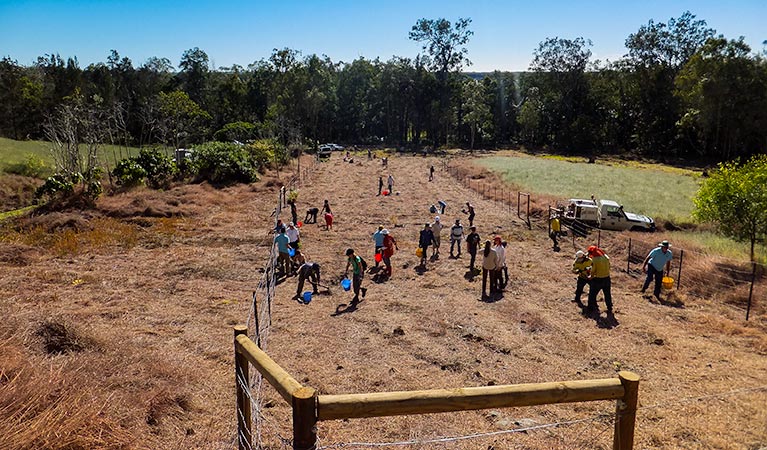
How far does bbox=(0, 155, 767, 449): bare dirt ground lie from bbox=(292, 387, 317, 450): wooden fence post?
262 cm

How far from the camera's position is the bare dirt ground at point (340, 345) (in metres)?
6.29

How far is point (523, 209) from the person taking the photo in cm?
2673

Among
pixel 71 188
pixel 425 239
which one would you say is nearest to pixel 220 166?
pixel 71 188

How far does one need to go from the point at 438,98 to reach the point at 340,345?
74.2 metres

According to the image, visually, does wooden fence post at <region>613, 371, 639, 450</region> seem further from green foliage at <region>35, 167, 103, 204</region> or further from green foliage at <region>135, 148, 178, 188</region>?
green foliage at <region>135, 148, 178, 188</region>

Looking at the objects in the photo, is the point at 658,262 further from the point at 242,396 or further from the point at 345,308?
the point at 242,396

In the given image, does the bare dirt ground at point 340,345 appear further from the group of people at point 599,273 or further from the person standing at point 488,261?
the person standing at point 488,261

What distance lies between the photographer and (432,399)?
3.20m

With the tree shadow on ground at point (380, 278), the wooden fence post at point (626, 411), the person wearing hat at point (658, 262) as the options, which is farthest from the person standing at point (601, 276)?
the wooden fence post at point (626, 411)

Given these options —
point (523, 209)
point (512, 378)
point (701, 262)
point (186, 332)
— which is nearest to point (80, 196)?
point (186, 332)

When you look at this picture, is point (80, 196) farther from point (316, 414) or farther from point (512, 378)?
point (316, 414)

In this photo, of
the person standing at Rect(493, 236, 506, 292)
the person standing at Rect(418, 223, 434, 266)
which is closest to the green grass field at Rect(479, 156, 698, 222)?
the person standing at Rect(418, 223, 434, 266)

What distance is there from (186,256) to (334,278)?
18.9ft

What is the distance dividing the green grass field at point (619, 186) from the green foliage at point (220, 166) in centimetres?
1900
